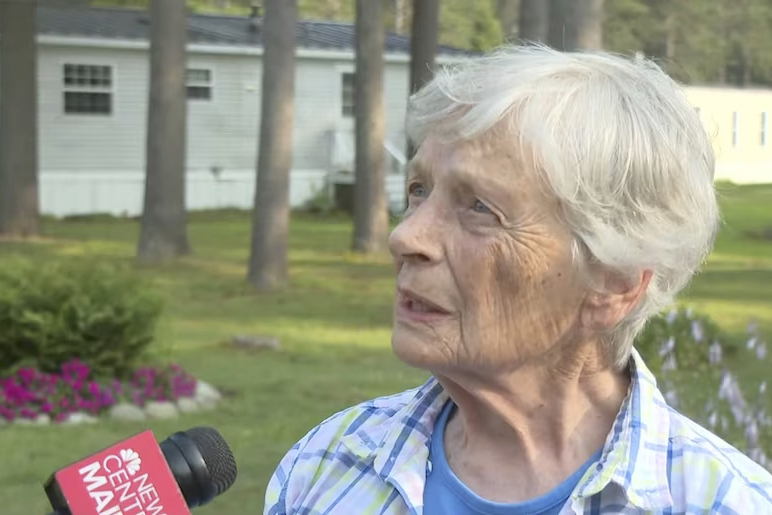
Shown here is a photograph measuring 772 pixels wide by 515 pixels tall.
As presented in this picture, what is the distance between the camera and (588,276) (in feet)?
6.35

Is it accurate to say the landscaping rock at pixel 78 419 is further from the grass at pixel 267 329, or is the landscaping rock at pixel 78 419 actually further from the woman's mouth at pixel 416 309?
the woman's mouth at pixel 416 309

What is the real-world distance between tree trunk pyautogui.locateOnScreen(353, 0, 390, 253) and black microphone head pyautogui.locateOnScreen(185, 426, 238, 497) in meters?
16.7

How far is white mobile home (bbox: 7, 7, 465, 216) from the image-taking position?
27.3 metres

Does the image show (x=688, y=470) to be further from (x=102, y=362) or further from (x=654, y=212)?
(x=102, y=362)

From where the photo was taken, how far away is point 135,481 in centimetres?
180

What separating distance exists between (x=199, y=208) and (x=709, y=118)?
2654 cm

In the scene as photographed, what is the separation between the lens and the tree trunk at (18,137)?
70.1 feet

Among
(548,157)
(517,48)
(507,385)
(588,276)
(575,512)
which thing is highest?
(517,48)

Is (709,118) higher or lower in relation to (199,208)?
higher

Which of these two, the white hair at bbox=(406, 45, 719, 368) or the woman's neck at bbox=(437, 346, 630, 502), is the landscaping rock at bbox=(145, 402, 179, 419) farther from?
the white hair at bbox=(406, 45, 719, 368)

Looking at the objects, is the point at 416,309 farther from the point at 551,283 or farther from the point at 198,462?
the point at 198,462

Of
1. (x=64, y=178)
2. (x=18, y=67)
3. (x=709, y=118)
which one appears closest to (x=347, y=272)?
(x=18, y=67)

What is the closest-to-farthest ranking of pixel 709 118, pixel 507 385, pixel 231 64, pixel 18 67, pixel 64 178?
1. pixel 507 385
2. pixel 709 118
3. pixel 18 67
4. pixel 64 178
5. pixel 231 64

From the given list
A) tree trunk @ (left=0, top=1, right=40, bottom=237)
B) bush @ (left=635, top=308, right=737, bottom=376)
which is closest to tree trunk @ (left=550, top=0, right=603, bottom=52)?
bush @ (left=635, top=308, right=737, bottom=376)
